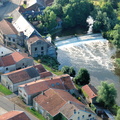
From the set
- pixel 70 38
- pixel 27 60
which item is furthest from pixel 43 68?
pixel 70 38

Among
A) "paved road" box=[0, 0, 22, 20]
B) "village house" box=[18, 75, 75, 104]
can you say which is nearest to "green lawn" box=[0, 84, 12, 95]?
"village house" box=[18, 75, 75, 104]

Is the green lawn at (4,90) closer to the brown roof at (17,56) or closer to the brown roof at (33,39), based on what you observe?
the brown roof at (17,56)

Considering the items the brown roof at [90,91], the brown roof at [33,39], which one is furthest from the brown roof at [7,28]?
the brown roof at [90,91]

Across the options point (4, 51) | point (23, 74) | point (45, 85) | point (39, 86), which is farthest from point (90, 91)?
point (4, 51)

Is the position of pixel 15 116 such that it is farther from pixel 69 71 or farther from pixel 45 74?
pixel 69 71

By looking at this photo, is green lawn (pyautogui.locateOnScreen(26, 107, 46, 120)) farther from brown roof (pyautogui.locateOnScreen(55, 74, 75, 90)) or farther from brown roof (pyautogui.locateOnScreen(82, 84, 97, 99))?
brown roof (pyautogui.locateOnScreen(82, 84, 97, 99))

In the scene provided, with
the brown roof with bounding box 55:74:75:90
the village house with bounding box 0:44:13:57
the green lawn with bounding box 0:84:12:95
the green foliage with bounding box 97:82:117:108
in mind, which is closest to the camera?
the green foliage with bounding box 97:82:117:108

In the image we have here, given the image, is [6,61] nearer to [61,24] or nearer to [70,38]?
[70,38]
